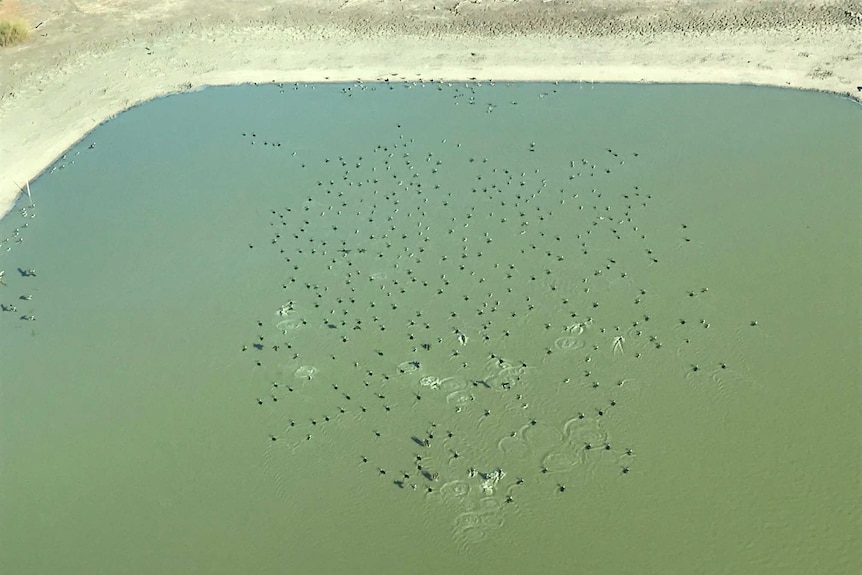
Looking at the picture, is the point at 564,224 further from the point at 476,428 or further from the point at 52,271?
the point at 52,271

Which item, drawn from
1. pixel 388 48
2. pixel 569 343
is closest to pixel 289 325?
pixel 569 343

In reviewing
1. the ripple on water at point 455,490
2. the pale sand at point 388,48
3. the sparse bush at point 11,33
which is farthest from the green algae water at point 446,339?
the sparse bush at point 11,33

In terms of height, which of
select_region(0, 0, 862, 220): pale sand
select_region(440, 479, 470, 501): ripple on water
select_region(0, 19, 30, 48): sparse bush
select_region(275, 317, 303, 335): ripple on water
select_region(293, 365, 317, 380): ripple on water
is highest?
select_region(0, 19, 30, 48): sparse bush

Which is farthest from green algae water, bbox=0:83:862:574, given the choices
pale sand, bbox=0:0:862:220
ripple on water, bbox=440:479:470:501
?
pale sand, bbox=0:0:862:220

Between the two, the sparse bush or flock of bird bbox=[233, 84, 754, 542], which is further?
the sparse bush

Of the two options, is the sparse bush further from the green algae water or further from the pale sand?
the green algae water

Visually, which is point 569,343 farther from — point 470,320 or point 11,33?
point 11,33
